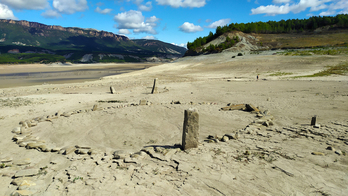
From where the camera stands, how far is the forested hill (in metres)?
79.6

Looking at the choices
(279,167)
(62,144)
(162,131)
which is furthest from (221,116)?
(62,144)

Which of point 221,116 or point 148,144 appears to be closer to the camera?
point 148,144

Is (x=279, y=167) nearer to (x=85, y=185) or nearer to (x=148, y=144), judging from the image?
(x=148, y=144)

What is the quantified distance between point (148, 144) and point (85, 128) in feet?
12.1

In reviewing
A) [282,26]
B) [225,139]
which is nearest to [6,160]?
[225,139]

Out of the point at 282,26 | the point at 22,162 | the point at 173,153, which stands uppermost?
the point at 282,26

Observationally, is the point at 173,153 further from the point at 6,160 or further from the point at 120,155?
the point at 6,160

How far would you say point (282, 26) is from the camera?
295 ft

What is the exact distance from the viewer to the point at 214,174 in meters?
5.41

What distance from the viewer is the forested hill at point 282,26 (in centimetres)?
7962

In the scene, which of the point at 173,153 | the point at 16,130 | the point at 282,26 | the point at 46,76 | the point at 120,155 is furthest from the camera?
the point at 282,26

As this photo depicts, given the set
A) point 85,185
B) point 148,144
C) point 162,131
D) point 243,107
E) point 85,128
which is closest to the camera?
point 85,185

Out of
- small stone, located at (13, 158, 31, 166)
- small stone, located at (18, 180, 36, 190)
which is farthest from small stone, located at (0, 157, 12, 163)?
small stone, located at (18, 180, 36, 190)

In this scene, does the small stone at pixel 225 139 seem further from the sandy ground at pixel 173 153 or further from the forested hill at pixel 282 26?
the forested hill at pixel 282 26
